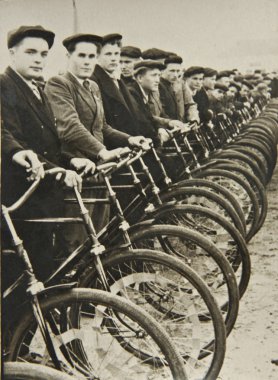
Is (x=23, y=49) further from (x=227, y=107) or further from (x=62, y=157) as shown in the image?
(x=227, y=107)

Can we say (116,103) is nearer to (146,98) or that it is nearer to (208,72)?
(146,98)

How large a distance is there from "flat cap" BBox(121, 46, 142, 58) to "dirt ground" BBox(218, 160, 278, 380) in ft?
6.30

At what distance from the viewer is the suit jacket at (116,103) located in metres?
3.64

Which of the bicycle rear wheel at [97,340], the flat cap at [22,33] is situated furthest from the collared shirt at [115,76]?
the bicycle rear wheel at [97,340]

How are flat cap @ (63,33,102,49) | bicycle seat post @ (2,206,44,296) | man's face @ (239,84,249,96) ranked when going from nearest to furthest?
bicycle seat post @ (2,206,44,296), flat cap @ (63,33,102,49), man's face @ (239,84,249,96)

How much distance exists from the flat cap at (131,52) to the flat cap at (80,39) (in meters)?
0.65

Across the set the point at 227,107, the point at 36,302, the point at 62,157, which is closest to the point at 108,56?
the point at 62,157

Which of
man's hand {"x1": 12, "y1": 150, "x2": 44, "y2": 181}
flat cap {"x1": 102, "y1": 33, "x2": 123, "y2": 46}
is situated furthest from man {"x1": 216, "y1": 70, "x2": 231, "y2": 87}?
man's hand {"x1": 12, "y1": 150, "x2": 44, "y2": 181}

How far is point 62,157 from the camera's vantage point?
327 centimetres

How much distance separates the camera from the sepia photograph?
2.39m

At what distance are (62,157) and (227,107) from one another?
442 cm

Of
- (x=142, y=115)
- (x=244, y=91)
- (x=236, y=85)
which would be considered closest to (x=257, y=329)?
(x=142, y=115)

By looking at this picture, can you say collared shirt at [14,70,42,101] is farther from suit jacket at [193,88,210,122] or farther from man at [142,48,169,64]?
suit jacket at [193,88,210,122]

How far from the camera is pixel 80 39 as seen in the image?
3.08 meters
